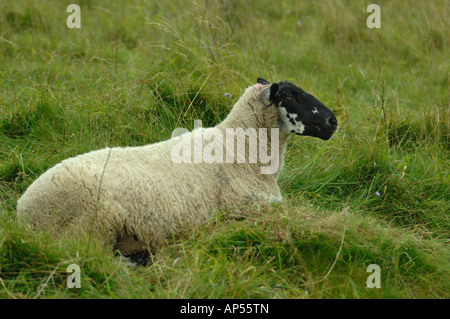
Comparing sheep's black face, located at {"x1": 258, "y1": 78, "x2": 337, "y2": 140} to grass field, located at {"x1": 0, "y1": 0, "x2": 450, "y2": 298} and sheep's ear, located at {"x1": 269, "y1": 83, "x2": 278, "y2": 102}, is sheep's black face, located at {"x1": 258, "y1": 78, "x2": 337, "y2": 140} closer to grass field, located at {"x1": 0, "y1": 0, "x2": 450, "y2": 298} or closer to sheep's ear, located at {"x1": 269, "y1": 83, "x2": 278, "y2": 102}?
sheep's ear, located at {"x1": 269, "y1": 83, "x2": 278, "y2": 102}

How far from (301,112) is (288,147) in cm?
121

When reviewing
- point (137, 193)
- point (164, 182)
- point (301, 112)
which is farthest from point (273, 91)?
point (137, 193)

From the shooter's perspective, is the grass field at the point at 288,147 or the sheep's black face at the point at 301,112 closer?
the grass field at the point at 288,147

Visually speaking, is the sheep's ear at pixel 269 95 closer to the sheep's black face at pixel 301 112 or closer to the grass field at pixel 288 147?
the sheep's black face at pixel 301 112

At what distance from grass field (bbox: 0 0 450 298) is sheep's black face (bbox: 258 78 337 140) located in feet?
2.04

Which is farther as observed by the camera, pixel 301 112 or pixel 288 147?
pixel 288 147

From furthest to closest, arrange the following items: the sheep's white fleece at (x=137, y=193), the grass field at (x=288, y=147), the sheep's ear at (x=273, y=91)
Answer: the sheep's ear at (x=273, y=91)
the sheep's white fleece at (x=137, y=193)
the grass field at (x=288, y=147)

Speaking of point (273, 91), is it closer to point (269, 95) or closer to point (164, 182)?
point (269, 95)

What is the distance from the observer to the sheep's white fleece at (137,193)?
129 inches

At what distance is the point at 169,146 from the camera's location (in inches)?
152

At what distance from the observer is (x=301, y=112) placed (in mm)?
4004

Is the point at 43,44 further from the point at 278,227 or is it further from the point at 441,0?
the point at 441,0

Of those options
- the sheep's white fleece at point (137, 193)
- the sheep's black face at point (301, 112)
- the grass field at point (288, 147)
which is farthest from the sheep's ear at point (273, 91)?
the grass field at point (288, 147)
